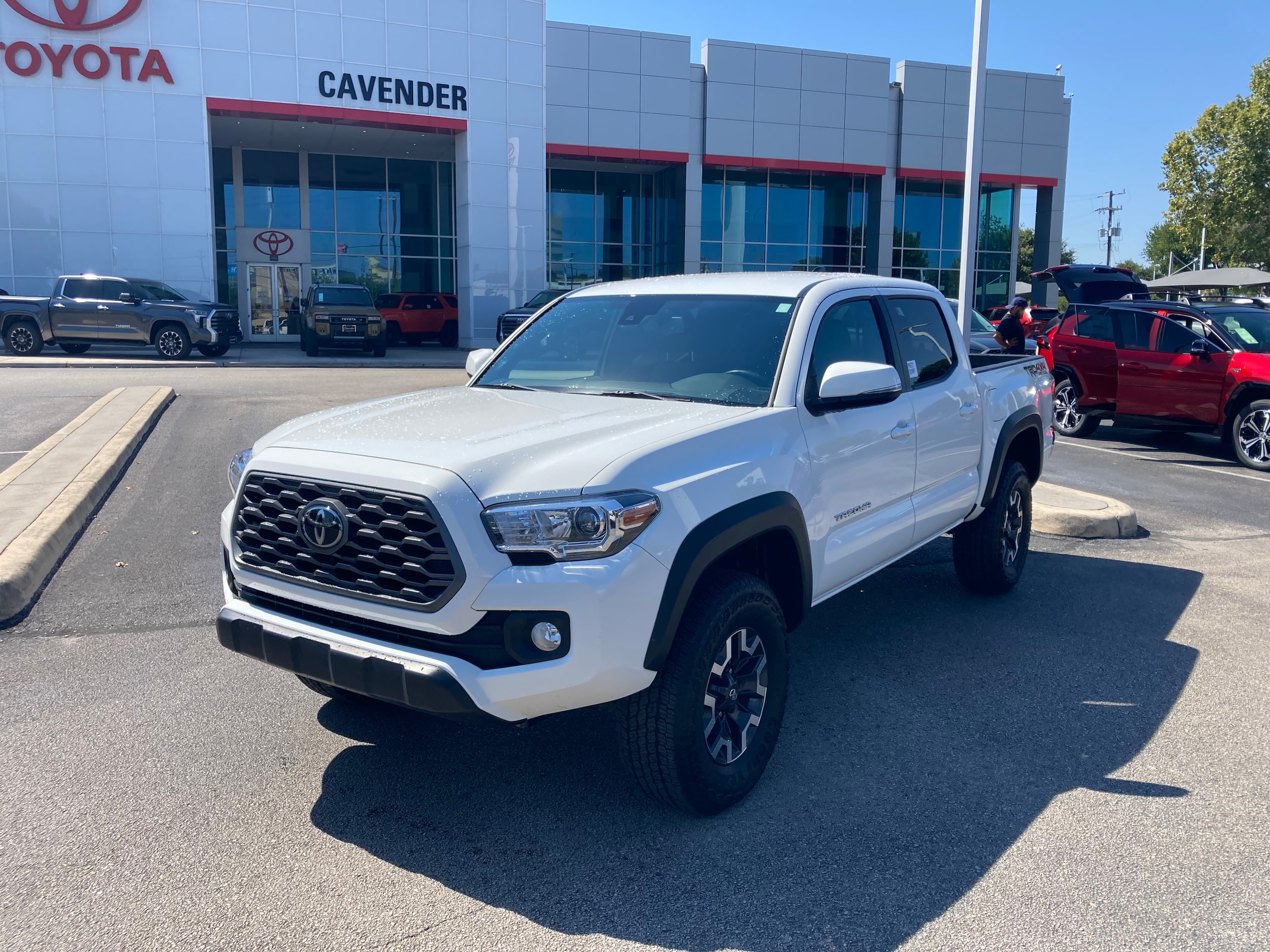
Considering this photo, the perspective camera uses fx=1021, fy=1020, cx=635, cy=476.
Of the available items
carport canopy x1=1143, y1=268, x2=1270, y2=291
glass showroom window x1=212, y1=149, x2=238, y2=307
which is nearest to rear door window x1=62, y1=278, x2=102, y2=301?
glass showroom window x1=212, y1=149, x2=238, y2=307

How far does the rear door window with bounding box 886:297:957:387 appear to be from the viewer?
16.8ft

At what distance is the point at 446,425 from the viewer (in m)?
3.68

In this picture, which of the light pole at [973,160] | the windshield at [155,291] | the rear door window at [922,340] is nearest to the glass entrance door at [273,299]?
the windshield at [155,291]

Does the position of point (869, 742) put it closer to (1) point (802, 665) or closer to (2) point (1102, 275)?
(1) point (802, 665)

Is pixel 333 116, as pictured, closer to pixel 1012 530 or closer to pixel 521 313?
pixel 521 313

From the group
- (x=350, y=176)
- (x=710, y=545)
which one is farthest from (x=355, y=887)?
(x=350, y=176)

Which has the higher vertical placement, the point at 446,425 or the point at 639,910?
the point at 446,425

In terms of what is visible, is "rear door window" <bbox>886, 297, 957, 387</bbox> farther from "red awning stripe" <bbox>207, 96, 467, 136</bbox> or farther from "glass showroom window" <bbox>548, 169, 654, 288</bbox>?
"glass showroom window" <bbox>548, 169, 654, 288</bbox>

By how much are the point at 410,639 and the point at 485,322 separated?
30.8m

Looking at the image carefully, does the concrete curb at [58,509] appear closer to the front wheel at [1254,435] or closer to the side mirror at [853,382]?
the side mirror at [853,382]

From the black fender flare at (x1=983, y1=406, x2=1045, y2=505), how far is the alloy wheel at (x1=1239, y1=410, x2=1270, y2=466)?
636 cm

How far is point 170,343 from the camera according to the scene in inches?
929

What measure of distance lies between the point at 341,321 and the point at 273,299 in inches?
397

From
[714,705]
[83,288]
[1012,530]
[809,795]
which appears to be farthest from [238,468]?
[83,288]
